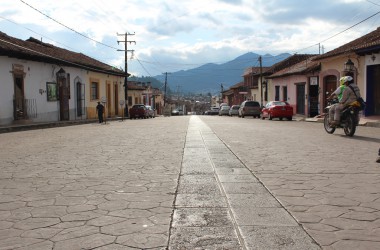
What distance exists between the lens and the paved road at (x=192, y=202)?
3.15 metres

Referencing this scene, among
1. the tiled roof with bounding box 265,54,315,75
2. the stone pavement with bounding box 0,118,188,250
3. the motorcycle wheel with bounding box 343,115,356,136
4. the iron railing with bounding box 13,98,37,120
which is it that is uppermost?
the tiled roof with bounding box 265,54,315,75

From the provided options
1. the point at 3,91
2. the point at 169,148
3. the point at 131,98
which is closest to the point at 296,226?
the point at 169,148

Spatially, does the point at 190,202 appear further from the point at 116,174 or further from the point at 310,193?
the point at 116,174

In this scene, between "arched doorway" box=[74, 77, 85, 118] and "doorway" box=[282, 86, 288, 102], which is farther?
"doorway" box=[282, 86, 288, 102]

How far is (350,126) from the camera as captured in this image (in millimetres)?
11672

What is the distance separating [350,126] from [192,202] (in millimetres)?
8833

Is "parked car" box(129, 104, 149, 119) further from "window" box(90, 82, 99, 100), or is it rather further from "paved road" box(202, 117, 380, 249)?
"paved road" box(202, 117, 380, 249)

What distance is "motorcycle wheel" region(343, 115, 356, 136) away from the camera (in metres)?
11.5

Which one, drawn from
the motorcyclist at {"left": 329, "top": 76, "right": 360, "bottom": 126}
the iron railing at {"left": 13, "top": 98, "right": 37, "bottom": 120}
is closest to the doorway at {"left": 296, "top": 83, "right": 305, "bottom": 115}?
the iron railing at {"left": 13, "top": 98, "right": 37, "bottom": 120}

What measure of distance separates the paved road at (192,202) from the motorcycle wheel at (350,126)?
4223mm

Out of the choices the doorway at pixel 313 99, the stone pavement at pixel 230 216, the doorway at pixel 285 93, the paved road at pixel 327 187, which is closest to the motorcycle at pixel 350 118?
the paved road at pixel 327 187

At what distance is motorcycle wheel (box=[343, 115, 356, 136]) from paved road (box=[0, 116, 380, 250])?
422 centimetres

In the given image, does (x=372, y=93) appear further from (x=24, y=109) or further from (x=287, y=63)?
(x=287, y=63)

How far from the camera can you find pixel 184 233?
3252 mm
